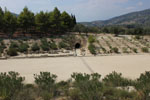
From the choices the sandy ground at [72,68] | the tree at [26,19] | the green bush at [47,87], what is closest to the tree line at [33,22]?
the tree at [26,19]

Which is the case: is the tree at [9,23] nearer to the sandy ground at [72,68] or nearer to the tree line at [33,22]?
the tree line at [33,22]

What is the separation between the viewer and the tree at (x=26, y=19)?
87.5 feet

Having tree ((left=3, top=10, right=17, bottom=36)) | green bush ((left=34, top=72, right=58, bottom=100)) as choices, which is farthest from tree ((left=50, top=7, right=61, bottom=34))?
green bush ((left=34, top=72, right=58, bottom=100))

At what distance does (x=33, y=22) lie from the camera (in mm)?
28297

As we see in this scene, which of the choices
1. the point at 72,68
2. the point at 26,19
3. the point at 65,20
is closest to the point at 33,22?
the point at 26,19

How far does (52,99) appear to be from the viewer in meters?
5.79

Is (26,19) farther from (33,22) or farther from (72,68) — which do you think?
(72,68)

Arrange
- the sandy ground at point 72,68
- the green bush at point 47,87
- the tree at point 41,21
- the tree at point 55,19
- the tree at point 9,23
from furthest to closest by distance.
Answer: the tree at point 55,19 → the tree at point 41,21 → the tree at point 9,23 → the sandy ground at point 72,68 → the green bush at point 47,87

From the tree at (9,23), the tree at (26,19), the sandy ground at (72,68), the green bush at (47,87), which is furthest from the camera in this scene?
the tree at (26,19)

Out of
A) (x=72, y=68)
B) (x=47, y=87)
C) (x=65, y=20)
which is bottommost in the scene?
(x=72, y=68)

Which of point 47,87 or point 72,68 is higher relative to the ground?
point 47,87

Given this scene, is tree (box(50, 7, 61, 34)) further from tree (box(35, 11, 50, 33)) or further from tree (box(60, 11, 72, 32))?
tree (box(35, 11, 50, 33))

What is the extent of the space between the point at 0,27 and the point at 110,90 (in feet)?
86.5

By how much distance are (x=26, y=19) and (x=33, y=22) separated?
175 cm
